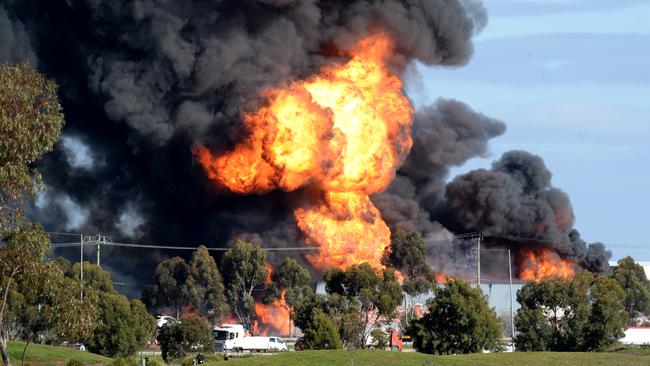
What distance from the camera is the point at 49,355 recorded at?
67250 mm

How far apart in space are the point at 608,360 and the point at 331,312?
93.9 feet

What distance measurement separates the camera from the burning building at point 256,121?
119 metres

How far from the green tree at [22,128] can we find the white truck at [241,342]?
4843 centimetres

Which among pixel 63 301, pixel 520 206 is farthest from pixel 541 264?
pixel 63 301

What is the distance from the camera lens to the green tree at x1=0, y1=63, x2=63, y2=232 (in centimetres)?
4725

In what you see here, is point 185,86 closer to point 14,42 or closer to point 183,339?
point 14,42

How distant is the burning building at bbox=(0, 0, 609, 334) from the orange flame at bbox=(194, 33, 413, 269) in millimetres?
166

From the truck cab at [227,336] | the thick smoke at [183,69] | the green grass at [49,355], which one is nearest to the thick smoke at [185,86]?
the thick smoke at [183,69]

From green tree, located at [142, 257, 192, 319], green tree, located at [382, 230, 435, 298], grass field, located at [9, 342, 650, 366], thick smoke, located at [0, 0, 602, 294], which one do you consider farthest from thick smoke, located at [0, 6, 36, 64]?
grass field, located at [9, 342, 650, 366]

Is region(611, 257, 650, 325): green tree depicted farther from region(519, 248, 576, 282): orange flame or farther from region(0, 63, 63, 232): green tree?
region(0, 63, 63, 232): green tree

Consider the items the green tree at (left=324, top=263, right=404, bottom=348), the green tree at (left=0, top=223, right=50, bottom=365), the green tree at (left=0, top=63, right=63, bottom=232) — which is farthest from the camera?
the green tree at (left=324, top=263, right=404, bottom=348)

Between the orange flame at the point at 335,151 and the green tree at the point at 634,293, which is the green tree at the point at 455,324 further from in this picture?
the green tree at the point at 634,293

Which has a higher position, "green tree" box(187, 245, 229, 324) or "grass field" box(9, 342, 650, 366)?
"green tree" box(187, 245, 229, 324)

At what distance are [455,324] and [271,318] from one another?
171 ft
